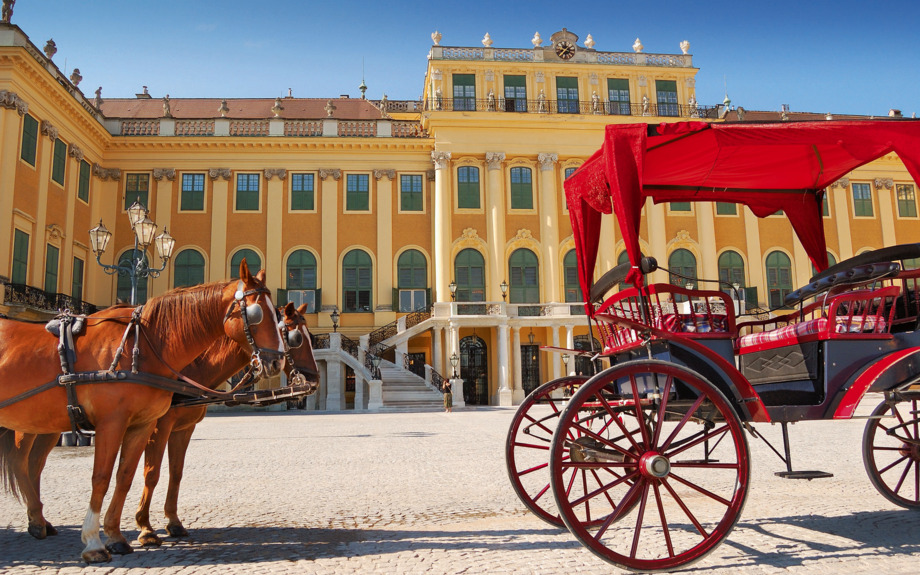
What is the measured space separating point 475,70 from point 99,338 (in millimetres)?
27798

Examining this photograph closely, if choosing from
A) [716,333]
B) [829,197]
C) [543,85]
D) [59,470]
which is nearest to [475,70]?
[543,85]

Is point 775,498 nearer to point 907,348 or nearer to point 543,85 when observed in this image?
point 907,348

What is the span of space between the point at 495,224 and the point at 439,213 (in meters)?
2.41

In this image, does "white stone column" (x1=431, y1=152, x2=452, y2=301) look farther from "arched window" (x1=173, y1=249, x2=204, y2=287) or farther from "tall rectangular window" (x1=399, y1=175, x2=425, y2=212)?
"arched window" (x1=173, y1=249, x2=204, y2=287)

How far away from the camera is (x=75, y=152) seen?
25.8 metres

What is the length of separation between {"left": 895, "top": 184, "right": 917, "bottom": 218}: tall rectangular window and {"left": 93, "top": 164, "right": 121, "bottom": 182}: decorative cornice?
35.1 meters

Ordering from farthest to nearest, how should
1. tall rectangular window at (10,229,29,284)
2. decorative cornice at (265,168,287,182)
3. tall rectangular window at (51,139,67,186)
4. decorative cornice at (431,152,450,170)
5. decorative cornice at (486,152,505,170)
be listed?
decorative cornice at (265,168,287,182) < decorative cornice at (486,152,505,170) < decorative cornice at (431,152,450,170) < tall rectangular window at (51,139,67,186) < tall rectangular window at (10,229,29,284)

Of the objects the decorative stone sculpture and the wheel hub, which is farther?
the decorative stone sculpture

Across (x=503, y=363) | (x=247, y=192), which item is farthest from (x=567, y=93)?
(x=247, y=192)

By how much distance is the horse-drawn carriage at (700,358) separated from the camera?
3.63 m

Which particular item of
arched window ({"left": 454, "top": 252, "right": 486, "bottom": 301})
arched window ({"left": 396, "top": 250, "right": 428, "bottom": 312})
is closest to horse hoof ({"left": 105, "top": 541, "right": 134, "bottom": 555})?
arched window ({"left": 454, "top": 252, "right": 486, "bottom": 301})

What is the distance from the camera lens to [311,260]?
2895 cm

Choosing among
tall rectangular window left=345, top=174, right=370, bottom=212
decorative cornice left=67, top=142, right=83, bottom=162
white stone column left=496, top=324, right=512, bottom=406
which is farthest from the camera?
tall rectangular window left=345, top=174, right=370, bottom=212

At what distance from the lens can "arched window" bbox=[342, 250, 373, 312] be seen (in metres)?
28.8
